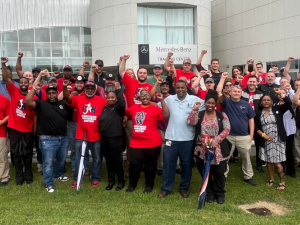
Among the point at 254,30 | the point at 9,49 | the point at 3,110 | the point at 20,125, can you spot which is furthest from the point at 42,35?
the point at 20,125

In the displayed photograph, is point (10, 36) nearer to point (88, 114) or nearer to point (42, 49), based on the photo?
point (42, 49)

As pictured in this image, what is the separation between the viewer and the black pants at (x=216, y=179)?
495 centimetres

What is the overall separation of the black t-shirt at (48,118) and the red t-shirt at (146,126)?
1.57 meters

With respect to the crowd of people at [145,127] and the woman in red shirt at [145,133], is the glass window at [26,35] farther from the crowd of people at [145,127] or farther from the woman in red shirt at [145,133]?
the woman in red shirt at [145,133]

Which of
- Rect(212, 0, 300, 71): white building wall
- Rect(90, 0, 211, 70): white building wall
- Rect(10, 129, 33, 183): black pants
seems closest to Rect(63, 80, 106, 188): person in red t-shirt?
Rect(10, 129, 33, 183): black pants

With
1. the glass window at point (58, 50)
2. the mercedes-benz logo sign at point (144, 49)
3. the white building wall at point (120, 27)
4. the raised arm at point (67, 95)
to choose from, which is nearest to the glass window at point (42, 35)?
the glass window at point (58, 50)

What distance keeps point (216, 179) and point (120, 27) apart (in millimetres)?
20047

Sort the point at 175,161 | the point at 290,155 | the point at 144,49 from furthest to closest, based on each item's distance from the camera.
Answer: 1. the point at 144,49
2. the point at 290,155
3. the point at 175,161

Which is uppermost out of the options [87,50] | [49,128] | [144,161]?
[87,50]

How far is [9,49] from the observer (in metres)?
25.1

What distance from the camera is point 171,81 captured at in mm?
6555

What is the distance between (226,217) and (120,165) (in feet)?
7.69

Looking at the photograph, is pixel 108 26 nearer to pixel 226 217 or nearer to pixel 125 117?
pixel 125 117

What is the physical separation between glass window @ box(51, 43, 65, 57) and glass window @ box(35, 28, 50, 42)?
2.64 feet
